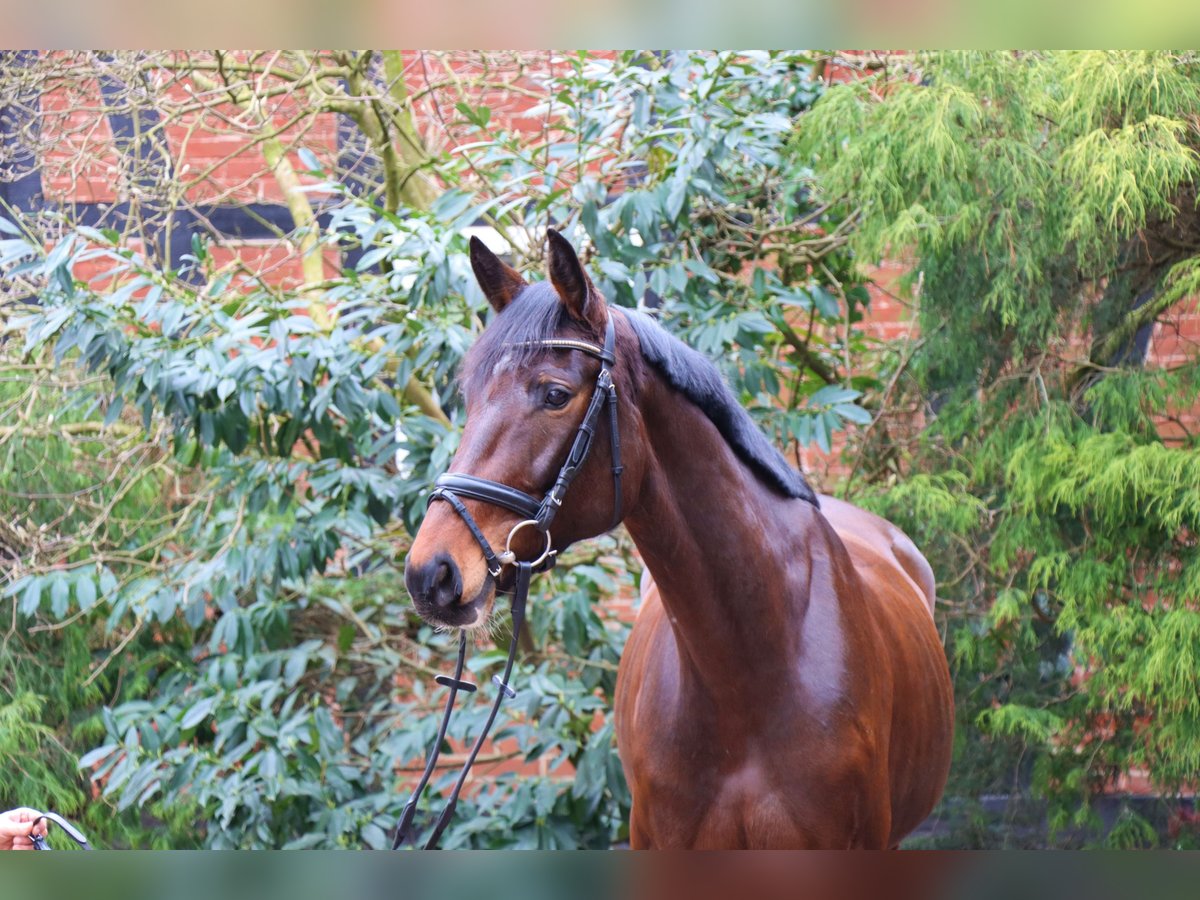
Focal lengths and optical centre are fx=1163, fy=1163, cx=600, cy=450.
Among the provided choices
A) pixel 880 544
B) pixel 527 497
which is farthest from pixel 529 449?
pixel 880 544

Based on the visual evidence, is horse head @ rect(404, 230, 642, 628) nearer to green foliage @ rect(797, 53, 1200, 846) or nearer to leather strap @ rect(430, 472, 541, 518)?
leather strap @ rect(430, 472, 541, 518)

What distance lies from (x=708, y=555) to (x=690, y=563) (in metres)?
0.04

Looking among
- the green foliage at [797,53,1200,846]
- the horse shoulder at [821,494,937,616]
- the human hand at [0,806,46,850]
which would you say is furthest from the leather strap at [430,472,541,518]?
the green foliage at [797,53,1200,846]

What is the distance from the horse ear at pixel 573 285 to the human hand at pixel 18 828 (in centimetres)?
116

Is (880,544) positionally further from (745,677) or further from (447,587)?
(447,587)

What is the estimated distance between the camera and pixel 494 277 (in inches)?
81.9

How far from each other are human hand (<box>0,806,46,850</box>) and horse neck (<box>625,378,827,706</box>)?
1.07 meters

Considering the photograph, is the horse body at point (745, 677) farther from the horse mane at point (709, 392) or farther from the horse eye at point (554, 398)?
the horse eye at point (554, 398)

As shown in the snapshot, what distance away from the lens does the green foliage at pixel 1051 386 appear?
3.48 m

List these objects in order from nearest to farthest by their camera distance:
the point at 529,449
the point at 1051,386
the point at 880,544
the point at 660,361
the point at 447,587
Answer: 1. the point at 447,587
2. the point at 529,449
3. the point at 660,361
4. the point at 880,544
5. the point at 1051,386

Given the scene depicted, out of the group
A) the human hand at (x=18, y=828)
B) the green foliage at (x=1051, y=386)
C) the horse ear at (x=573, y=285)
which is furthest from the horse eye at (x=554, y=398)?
the green foliage at (x=1051, y=386)

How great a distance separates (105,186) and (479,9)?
5018mm

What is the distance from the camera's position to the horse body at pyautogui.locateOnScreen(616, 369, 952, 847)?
6.83 feet

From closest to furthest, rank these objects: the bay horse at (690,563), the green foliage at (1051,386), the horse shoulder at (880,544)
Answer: the bay horse at (690,563) → the horse shoulder at (880,544) → the green foliage at (1051,386)
